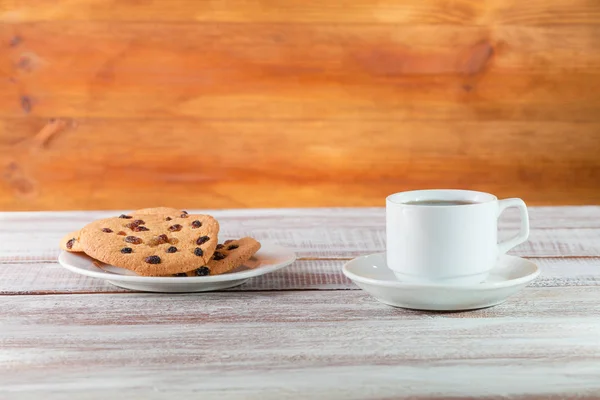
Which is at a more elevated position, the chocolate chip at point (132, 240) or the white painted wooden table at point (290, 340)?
the chocolate chip at point (132, 240)

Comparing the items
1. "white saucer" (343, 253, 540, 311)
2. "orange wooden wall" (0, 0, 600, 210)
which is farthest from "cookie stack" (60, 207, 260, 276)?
"orange wooden wall" (0, 0, 600, 210)

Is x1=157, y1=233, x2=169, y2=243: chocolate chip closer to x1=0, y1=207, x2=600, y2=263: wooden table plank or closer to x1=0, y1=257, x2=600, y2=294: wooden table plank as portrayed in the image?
x1=0, y1=257, x2=600, y2=294: wooden table plank

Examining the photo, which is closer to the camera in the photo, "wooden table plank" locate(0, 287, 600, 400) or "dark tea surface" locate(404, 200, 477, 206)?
"wooden table plank" locate(0, 287, 600, 400)

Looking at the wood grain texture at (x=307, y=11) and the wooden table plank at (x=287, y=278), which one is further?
the wood grain texture at (x=307, y=11)

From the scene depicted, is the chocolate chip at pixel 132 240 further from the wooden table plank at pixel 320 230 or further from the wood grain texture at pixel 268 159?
the wood grain texture at pixel 268 159

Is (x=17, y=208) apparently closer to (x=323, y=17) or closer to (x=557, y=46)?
(x=323, y=17)

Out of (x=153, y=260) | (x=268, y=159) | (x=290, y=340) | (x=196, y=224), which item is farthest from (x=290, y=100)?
(x=290, y=340)

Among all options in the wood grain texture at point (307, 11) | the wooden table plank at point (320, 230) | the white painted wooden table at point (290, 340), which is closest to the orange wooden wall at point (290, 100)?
the wood grain texture at point (307, 11)
